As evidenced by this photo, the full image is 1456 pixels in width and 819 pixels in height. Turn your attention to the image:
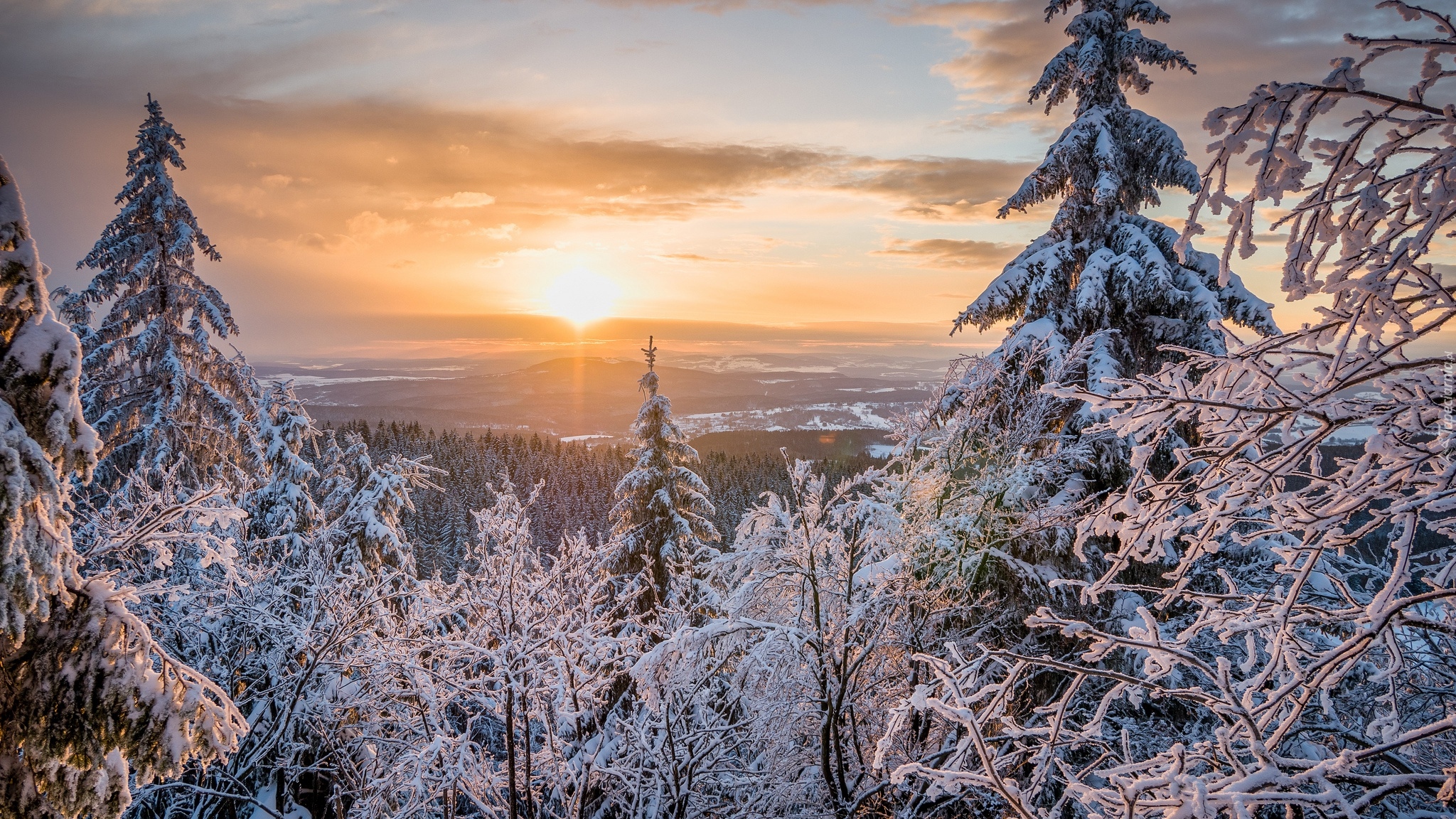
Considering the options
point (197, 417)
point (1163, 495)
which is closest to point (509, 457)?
point (197, 417)

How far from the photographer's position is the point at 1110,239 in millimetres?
8734

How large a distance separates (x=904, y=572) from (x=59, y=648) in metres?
6.96

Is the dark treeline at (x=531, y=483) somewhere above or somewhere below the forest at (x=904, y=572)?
A: below

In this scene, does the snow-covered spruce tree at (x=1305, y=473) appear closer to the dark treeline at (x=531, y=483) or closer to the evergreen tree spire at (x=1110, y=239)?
the evergreen tree spire at (x=1110, y=239)

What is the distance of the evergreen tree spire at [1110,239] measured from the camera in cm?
806

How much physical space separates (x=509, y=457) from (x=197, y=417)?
68871 millimetres

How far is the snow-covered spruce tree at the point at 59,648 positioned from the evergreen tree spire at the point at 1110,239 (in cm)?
882

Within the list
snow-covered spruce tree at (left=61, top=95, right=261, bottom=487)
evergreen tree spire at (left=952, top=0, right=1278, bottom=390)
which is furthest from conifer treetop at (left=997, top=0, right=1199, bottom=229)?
snow-covered spruce tree at (left=61, top=95, right=261, bottom=487)

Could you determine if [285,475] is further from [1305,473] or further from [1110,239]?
[1305,473]

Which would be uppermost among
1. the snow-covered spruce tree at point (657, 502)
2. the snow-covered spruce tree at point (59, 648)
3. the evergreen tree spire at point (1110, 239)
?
the evergreen tree spire at point (1110, 239)

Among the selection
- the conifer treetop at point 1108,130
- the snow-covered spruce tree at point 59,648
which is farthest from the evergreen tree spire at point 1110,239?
the snow-covered spruce tree at point 59,648

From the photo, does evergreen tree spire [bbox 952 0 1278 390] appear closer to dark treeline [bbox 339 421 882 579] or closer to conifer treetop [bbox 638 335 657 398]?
conifer treetop [bbox 638 335 657 398]

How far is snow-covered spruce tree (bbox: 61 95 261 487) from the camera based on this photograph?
1223 centimetres

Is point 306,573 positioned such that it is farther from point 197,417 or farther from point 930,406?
point 930,406
